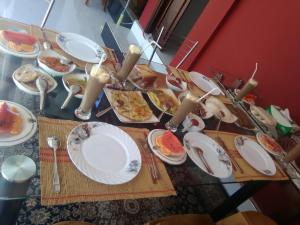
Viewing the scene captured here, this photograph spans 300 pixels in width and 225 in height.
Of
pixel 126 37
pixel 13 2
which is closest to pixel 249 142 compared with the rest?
pixel 126 37

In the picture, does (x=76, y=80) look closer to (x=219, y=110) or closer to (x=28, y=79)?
(x=28, y=79)

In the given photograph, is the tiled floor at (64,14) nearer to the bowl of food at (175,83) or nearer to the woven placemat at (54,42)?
the woven placemat at (54,42)

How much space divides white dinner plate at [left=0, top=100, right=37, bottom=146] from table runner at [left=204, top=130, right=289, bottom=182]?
85 cm

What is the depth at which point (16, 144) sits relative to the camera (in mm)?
830

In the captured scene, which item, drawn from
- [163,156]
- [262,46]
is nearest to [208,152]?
[163,156]

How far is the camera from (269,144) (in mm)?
1661

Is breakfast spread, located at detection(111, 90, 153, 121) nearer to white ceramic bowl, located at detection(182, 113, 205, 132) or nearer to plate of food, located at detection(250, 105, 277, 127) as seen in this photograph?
white ceramic bowl, located at detection(182, 113, 205, 132)

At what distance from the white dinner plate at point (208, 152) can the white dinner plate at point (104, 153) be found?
29cm

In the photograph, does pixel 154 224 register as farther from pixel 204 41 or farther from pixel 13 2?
pixel 13 2

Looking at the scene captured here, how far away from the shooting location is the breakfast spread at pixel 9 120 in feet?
2.70

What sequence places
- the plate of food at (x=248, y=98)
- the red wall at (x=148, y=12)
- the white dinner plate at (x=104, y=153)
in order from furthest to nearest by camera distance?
the red wall at (x=148, y=12)
the plate of food at (x=248, y=98)
the white dinner plate at (x=104, y=153)

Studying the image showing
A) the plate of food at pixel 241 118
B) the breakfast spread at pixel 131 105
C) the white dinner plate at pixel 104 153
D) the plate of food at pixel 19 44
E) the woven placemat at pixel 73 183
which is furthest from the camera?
the plate of food at pixel 241 118

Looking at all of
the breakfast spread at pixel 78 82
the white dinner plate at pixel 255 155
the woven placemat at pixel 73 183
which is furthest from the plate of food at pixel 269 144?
the breakfast spread at pixel 78 82

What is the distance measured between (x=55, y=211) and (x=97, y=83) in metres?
0.94
